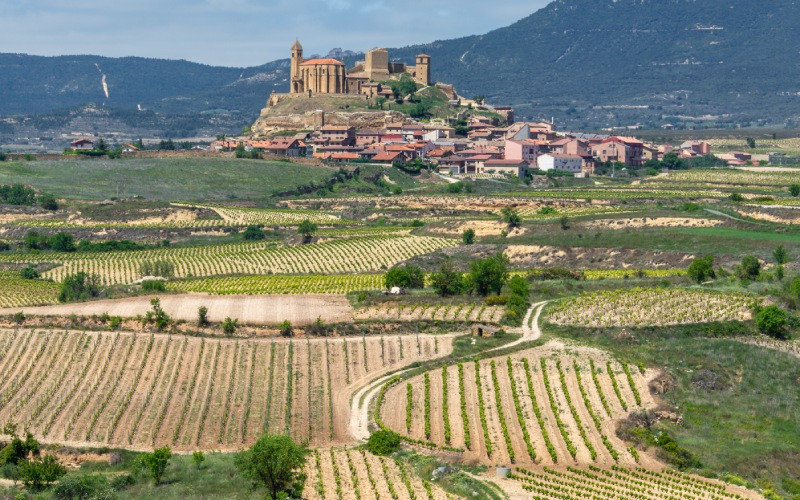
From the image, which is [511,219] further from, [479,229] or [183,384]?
[183,384]

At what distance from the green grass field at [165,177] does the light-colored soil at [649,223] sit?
41302mm

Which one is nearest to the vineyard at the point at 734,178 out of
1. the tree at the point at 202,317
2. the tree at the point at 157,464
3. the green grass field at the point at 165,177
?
the green grass field at the point at 165,177

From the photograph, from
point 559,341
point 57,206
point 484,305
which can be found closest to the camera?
point 559,341

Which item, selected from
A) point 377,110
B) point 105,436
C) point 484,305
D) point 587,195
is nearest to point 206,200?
point 587,195

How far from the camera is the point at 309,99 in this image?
169 meters

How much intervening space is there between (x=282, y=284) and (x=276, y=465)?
35.4 meters

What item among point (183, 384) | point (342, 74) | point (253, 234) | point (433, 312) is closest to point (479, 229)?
point (253, 234)

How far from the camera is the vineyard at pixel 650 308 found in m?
58.9

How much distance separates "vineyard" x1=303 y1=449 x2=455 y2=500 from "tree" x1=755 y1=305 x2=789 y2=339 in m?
21.2

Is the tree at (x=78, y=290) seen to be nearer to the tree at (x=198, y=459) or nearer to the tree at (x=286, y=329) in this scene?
the tree at (x=286, y=329)

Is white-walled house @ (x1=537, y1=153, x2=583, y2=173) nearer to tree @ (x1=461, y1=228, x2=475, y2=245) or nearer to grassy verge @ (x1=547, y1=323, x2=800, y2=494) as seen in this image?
tree @ (x1=461, y1=228, x2=475, y2=245)

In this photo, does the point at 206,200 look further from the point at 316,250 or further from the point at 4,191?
the point at 316,250

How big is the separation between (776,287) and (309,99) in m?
111

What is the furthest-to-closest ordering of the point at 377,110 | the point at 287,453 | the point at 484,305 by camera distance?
the point at 377,110 < the point at 484,305 < the point at 287,453
